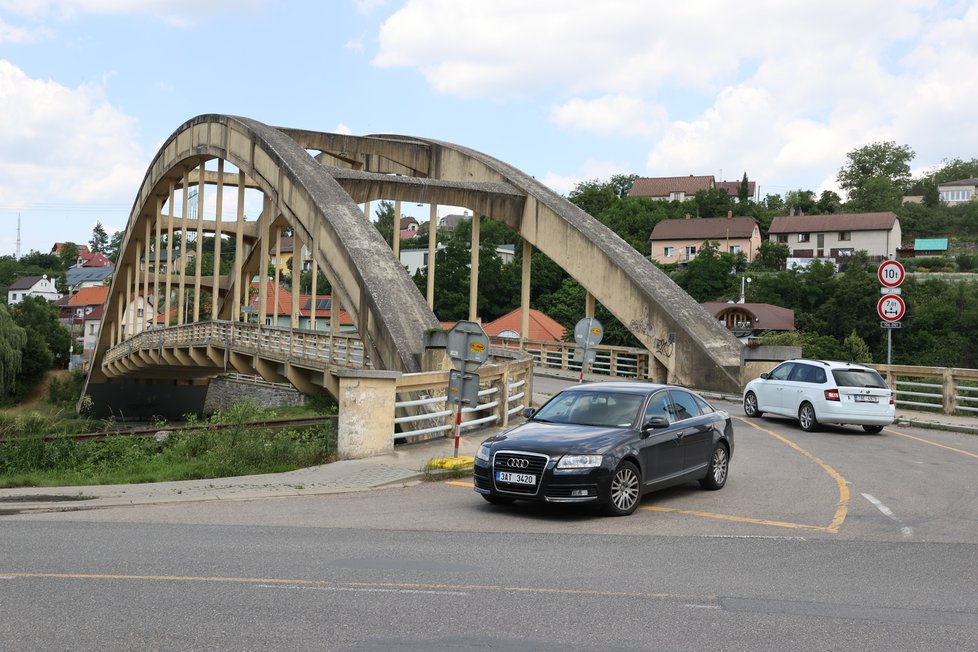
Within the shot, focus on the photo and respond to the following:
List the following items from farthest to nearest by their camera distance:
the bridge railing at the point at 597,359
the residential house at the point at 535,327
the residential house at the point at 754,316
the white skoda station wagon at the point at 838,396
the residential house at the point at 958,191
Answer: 1. the residential house at the point at 958,191
2. the residential house at the point at 535,327
3. the residential house at the point at 754,316
4. the bridge railing at the point at 597,359
5. the white skoda station wagon at the point at 838,396

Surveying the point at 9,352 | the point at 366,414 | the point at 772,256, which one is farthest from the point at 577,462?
the point at 772,256

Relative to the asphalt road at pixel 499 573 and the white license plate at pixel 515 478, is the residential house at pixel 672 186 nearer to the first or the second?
the asphalt road at pixel 499 573

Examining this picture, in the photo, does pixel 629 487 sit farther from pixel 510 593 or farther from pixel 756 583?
pixel 510 593

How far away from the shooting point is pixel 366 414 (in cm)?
1402

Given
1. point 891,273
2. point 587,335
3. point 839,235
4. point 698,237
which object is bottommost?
point 587,335

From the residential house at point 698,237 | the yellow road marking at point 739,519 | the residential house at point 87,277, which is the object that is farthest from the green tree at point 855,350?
the residential house at point 87,277

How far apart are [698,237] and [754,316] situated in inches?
1388

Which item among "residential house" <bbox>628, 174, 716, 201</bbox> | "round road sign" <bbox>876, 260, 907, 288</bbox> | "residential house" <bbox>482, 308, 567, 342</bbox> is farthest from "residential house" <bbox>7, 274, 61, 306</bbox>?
"round road sign" <bbox>876, 260, 907, 288</bbox>

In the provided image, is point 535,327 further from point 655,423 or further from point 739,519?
point 739,519

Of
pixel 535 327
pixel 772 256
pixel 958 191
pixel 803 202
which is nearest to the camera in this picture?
pixel 535 327

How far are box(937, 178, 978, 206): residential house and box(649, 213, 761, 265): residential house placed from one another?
204ft

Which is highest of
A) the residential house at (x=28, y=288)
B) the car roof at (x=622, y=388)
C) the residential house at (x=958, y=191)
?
the residential house at (x=958, y=191)

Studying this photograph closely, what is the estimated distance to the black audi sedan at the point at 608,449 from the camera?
10.0 meters

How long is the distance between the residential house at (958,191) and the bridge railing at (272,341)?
143m
